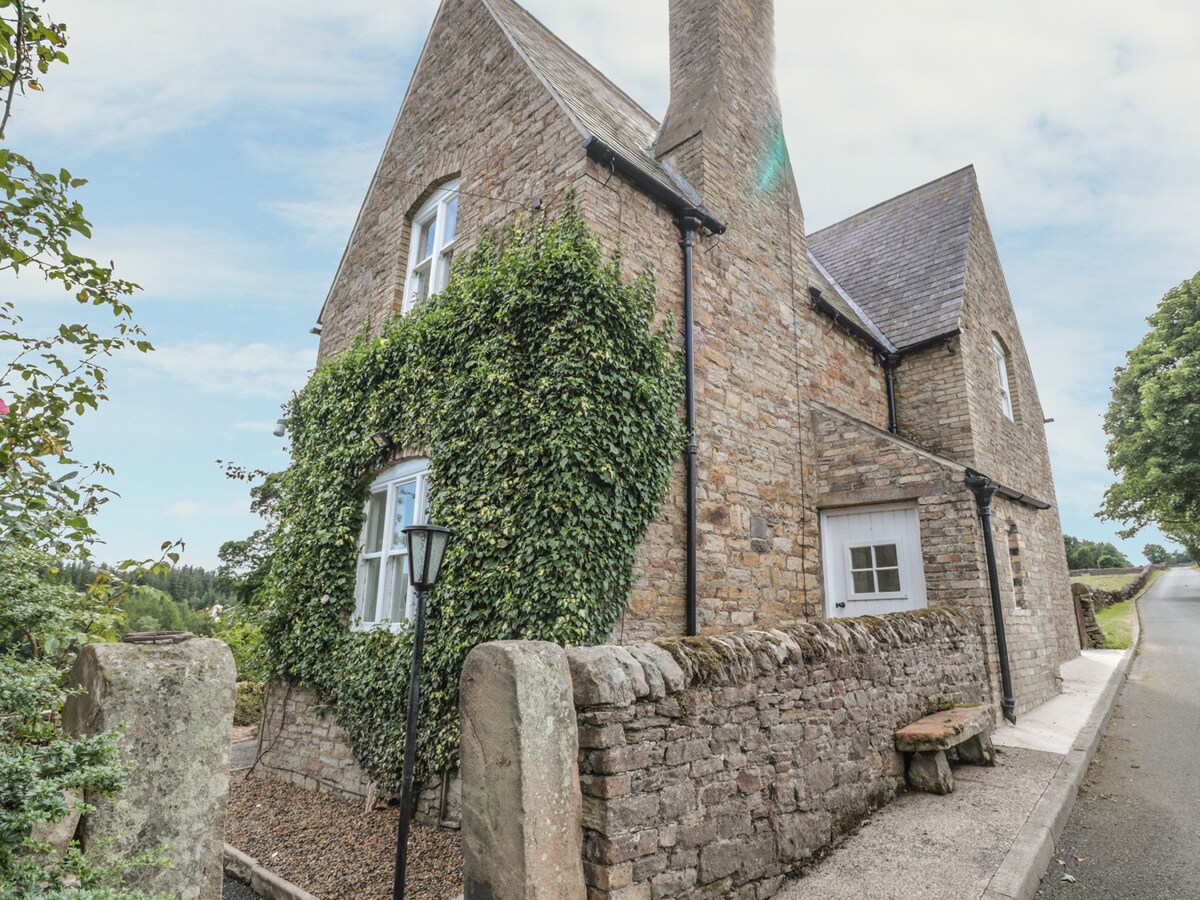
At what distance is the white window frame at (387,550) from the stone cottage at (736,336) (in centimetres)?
6

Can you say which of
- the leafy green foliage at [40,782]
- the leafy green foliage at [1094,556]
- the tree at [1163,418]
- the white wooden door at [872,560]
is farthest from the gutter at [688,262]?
the leafy green foliage at [1094,556]

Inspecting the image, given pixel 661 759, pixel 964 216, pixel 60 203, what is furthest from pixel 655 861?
pixel 964 216

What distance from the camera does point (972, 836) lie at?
4711 mm

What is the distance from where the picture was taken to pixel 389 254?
9.62 metres

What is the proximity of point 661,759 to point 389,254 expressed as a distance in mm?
8506

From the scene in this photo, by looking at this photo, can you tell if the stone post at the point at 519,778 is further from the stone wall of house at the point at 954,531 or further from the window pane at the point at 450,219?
the window pane at the point at 450,219

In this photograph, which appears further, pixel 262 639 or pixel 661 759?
pixel 262 639

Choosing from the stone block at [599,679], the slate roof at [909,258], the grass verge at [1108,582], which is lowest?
the stone block at [599,679]

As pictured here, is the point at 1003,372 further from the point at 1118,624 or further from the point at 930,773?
the point at 1118,624

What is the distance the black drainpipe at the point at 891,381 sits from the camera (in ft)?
37.5

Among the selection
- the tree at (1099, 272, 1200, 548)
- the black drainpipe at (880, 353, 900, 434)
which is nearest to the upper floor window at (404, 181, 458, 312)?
the black drainpipe at (880, 353, 900, 434)

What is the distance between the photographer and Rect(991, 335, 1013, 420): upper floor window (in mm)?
12820

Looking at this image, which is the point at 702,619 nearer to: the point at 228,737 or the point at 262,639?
the point at 228,737

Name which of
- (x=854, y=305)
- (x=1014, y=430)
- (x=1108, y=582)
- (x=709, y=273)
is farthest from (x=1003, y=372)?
(x=1108, y=582)
